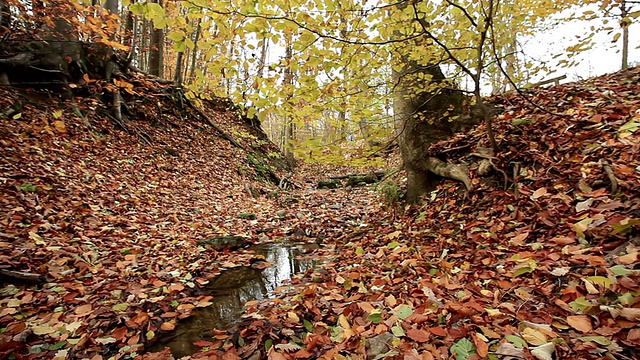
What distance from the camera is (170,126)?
32.0 ft

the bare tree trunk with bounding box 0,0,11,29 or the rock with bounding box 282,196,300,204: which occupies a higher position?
the bare tree trunk with bounding box 0,0,11,29

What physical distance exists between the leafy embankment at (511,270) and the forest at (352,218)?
17 millimetres

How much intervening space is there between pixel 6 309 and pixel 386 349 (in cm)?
310

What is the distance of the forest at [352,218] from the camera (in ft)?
6.29

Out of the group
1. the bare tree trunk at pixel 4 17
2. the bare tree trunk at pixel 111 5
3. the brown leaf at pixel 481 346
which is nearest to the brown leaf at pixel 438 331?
the brown leaf at pixel 481 346

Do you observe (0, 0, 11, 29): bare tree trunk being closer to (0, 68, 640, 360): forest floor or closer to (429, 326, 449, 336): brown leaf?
(0, 68, 640, 360): forest floor

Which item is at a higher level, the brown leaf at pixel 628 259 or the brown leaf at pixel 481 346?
the brown leaf at pixel 628 259

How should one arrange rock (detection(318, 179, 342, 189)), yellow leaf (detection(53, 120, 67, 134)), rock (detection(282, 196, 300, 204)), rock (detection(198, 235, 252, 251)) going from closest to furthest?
1. rock (detection(198, 235, 252, 251))
2. yellow leaf (detection(53, 120, 67, 134))
3. rock (detection(282, 196, 300, 204))
4. rock (detection(318, 179, 342, 189))

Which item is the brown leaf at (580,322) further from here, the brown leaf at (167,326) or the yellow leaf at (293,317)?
the brown leaf at (167,326)

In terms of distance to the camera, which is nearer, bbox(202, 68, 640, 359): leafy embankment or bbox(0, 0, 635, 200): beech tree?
bbox(202, 68, 640, 359): leafy embankment

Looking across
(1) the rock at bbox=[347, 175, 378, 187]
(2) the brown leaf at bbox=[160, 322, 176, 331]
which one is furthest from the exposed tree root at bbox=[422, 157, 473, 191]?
(1) the rock at bbox=[347, 175, 378, 187]

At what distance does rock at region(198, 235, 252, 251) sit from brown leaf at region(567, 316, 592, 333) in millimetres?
4307

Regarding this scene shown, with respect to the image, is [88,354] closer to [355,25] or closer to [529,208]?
[355,25]

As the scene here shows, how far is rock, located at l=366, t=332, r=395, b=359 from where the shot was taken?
183 cm
